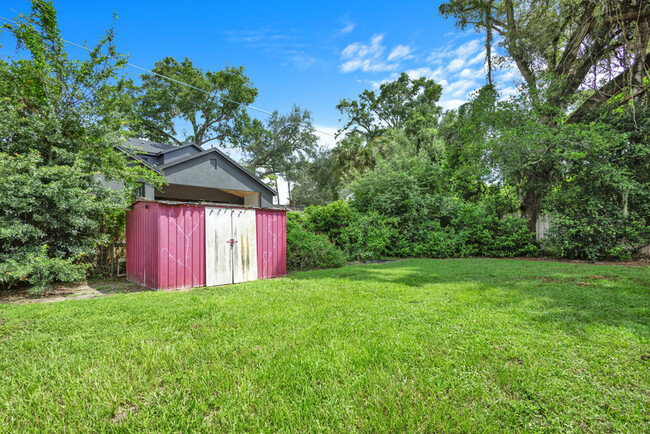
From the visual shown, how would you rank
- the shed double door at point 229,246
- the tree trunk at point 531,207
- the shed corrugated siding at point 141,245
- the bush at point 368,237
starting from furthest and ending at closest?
the tree trunk at point 531,207 → the bush at point 368,237 → the shed double door at point 229,246 → the shed corrugated siding at point 141,245

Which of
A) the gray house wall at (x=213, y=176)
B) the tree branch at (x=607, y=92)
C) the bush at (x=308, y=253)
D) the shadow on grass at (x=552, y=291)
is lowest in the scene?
the shadow on grass at (x=552, y=291)

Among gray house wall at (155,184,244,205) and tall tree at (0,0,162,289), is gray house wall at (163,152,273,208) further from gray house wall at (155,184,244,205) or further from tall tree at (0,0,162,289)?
tall tree at (0,0,162,289)

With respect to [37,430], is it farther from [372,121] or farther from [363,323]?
[372,121]

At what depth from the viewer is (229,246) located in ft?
18.4

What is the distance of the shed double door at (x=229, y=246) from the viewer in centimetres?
536

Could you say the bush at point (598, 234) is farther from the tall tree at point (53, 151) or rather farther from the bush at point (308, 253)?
the tall tree at point (53, 151)

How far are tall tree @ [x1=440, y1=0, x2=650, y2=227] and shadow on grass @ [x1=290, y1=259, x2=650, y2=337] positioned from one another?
5.48 metres

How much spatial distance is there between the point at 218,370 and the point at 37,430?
93 centimetres

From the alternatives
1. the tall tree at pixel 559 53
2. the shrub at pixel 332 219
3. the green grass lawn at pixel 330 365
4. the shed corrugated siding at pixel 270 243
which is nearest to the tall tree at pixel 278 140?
the tall tree at pixel 559 53

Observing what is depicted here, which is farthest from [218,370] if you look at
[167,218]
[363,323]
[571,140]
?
[571,140]

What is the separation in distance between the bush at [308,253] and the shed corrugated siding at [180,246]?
281 cm

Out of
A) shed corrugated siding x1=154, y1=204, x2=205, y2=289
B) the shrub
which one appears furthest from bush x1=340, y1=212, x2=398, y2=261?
shed corrugated siding x1=154, y1=204, x2=205, y2=289

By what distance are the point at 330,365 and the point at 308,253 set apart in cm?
575

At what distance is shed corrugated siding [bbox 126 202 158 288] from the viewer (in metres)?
5.09
